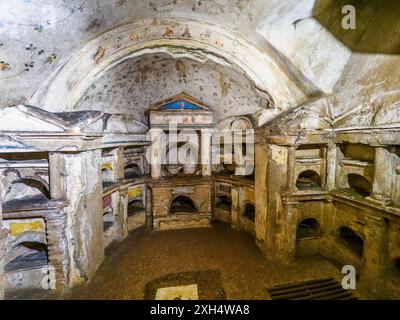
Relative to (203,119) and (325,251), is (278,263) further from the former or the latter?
(203,119)

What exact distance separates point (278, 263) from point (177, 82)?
6391 mm

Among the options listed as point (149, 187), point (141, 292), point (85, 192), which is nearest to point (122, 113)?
point (149, 187)

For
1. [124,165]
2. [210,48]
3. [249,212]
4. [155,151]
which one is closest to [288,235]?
[249,212]

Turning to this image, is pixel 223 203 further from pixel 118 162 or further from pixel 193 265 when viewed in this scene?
pixel 118 162

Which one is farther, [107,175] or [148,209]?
[148,209]

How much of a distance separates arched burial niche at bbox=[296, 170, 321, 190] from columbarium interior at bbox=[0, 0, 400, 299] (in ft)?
0.33

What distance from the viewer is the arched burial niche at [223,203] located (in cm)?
829

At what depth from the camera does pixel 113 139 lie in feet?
20.3

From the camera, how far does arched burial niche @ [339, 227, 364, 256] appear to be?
204 inches

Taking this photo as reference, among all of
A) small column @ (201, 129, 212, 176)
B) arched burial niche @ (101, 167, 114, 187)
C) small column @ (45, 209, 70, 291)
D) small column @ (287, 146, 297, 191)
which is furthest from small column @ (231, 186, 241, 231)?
small column @ (45, 209, 70, 291)

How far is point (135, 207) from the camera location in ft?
26.8

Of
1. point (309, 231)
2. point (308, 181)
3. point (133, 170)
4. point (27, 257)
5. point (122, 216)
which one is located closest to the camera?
point (27, 257)

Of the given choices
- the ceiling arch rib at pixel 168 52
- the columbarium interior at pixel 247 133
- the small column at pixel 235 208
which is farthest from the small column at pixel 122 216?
the small column at pixel 235 208

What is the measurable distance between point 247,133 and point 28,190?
A: 20.7 feet
